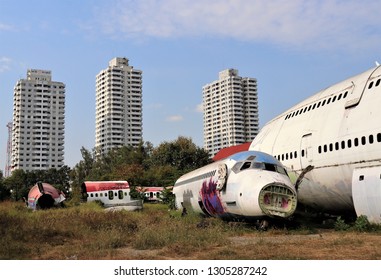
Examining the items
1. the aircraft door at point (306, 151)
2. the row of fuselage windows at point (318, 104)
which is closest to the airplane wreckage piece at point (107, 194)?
the row of fuselage windows at point (318, 104)

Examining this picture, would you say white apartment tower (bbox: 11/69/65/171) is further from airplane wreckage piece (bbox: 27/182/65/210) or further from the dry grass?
the dry grass

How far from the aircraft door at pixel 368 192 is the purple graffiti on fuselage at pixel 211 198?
6427 millimetres

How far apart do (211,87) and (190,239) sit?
176918 mm

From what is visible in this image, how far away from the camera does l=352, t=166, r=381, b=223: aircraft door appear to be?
19062 mm

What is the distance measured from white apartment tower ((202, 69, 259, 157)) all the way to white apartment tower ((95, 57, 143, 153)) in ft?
99.5

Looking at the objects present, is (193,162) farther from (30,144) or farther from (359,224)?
(30,144)

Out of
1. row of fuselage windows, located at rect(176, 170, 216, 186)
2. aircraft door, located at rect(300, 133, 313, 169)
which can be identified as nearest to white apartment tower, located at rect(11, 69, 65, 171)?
row of fuselage windows, located at rect(176, 170, 216, 186)

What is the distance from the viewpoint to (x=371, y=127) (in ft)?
66.1

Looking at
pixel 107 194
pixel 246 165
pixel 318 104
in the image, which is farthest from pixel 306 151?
pixel 107 194

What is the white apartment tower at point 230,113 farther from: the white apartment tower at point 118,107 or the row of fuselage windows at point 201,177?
the row of fuselage windows at point 201,177

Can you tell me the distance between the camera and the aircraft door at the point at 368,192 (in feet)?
62.5

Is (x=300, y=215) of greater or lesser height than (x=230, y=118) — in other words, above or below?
below
